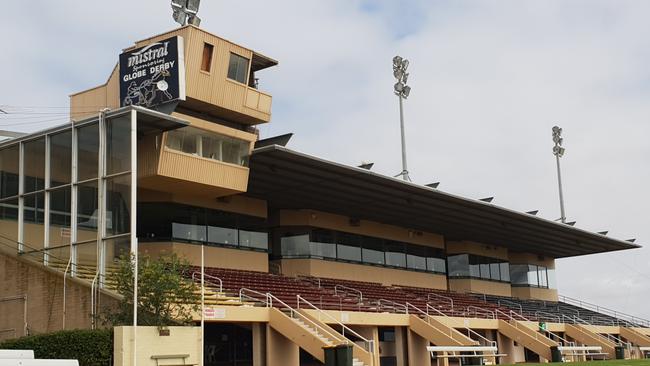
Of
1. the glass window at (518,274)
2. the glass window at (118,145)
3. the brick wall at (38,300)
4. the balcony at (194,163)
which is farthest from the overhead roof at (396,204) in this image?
the brick wall at (38,300)

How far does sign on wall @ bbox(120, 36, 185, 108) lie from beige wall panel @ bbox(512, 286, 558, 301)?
126 ft

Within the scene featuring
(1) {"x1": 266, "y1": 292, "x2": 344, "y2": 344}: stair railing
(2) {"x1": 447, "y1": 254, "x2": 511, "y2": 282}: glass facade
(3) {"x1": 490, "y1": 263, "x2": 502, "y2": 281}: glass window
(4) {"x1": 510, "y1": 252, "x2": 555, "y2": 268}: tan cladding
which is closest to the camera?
(1) {"x1": 266, "y1": 292, "x2": 344, "y2": 344}: stair railing

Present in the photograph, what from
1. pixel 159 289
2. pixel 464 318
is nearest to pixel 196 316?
pixel 159 289

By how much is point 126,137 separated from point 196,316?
216 inches

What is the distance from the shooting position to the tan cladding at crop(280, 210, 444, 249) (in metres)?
39.7

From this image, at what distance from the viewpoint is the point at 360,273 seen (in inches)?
1694

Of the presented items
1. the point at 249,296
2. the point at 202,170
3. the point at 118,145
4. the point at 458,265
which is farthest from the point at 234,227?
the point at 458,265

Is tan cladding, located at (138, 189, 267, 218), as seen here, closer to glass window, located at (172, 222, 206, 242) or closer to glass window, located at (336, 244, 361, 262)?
glass window, located at (172, 222, 206, 242)

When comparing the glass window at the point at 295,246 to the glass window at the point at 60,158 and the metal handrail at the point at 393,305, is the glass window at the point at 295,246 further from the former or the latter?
the glass window at the point at 60,158

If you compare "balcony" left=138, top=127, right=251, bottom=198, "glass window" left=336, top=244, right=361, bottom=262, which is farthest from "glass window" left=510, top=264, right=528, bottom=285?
"balcony" left=138, top=127, right=251, bottom=198

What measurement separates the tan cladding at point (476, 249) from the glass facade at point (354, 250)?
6.09ft

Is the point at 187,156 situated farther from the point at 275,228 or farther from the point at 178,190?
the point at 275,228

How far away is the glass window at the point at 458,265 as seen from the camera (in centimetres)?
5256

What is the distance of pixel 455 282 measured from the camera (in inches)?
2060
